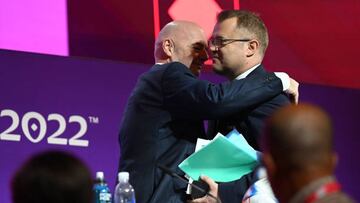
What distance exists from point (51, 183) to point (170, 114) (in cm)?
174

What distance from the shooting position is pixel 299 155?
191 cm

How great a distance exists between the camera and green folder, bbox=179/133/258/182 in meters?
3.21

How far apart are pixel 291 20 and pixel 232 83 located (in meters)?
1.95

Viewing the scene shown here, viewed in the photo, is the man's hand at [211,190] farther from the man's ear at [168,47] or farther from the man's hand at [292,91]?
the man's ear at [168,47]

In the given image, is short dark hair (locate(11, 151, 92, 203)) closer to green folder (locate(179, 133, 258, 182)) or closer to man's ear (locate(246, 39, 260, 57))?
green folder (locate(179, 133, 258, 182))

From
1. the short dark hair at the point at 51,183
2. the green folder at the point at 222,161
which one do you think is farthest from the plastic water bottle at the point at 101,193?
the short dark hair at the point at 51,183

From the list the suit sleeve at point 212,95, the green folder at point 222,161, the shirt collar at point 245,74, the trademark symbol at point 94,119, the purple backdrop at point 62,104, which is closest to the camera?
the green folder at point 222,161

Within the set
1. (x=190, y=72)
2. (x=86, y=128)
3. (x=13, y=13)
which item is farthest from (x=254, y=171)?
(x=13, y=13)

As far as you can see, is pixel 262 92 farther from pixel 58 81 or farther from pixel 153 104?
pixel 58 81

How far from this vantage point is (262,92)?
342 cm

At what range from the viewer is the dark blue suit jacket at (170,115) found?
3.42 m

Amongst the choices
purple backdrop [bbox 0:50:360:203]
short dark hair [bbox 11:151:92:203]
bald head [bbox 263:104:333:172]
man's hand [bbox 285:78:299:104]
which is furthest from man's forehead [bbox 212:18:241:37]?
short dark hair [bbox 11:151:92:203]

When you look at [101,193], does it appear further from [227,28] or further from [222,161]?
[227,28]

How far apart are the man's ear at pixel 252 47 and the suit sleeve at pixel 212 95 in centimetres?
15
